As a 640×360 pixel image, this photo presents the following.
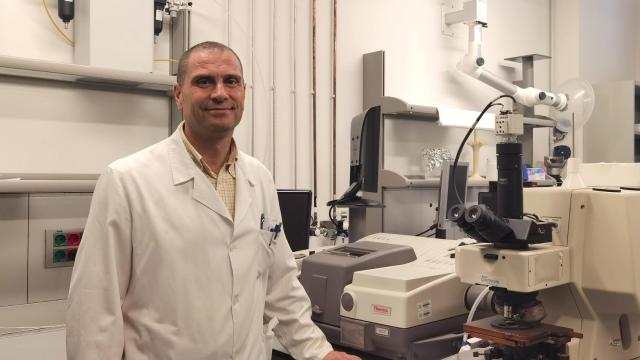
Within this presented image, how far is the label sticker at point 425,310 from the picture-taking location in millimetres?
1443

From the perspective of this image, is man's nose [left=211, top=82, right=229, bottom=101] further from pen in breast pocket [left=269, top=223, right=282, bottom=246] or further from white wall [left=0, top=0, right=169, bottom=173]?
white wall [left=0, top=0, right=169, bottom=173]

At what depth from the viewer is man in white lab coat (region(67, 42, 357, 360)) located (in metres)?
1.16

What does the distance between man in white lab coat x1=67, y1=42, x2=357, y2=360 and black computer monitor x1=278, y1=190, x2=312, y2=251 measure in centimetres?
91

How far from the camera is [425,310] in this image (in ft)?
4.79

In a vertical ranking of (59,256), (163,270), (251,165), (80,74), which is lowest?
(59,256)

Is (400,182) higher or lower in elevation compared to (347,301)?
higher

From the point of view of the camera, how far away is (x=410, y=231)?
2.97 metres

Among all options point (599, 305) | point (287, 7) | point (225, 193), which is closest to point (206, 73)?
Answer: point (225, 193)

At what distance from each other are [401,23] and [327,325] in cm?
230

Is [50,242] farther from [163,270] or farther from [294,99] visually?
[294,99]

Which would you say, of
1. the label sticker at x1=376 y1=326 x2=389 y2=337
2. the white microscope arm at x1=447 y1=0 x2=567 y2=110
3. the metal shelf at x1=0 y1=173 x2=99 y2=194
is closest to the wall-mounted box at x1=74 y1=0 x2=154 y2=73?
the metal shelf at x1=0 y1=173 x2=99 y2=194

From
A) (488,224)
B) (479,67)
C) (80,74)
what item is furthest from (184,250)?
(479,67)

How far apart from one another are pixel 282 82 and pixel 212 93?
1636 millimetres

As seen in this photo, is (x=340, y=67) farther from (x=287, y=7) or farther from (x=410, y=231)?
(x=410, y=231)
